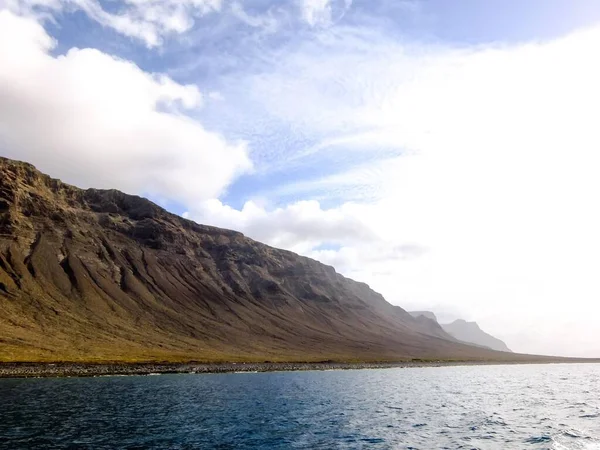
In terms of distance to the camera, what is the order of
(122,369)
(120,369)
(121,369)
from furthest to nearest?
(122,369) → (121,369) → (120,369)

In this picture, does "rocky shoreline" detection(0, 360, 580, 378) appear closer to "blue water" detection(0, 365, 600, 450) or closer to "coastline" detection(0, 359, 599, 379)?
"coastline" detection(0, 359, 599, 379)

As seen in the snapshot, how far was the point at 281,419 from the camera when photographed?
5594 centimetres

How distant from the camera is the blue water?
139 ft

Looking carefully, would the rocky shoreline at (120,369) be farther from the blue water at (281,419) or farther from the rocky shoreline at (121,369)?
the blue water at (281,419)

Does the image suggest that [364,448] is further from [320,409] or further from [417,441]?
[320,409]

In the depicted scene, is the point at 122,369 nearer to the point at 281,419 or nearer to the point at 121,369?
the point at 121,369

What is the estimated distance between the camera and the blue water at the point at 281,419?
42.2 meters

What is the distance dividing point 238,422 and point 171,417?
8.70 meters

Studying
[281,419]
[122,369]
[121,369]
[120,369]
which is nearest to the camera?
[281,419]

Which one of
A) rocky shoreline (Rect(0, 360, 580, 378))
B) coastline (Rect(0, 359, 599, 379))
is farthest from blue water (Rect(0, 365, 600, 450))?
coastline (Rect(0, 359, 599, 379))

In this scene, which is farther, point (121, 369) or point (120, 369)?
point (121, 369)

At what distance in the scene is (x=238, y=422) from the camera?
5297cm

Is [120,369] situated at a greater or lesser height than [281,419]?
greater

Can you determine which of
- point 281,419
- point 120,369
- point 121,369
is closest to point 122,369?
point 121,369
